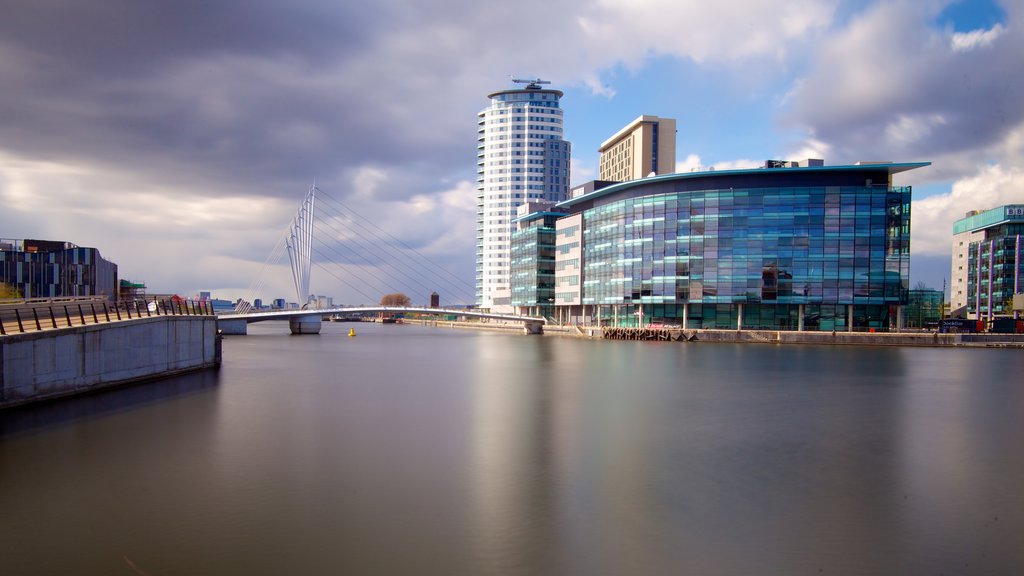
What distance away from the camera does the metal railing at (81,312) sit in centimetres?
2530

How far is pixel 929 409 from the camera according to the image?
95.2ft

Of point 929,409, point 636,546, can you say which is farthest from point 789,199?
point 636,546

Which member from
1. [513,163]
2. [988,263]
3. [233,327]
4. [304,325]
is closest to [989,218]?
[988,263]

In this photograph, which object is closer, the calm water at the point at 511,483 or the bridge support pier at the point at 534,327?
the calm water at the point at 511,483


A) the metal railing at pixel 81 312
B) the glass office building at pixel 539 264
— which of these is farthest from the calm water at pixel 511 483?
the glass office building at pixel 539 264

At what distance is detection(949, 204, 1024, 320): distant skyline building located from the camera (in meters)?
117

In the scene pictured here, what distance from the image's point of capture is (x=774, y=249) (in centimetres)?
8194

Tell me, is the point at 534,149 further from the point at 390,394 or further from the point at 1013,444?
the point at 1013,444

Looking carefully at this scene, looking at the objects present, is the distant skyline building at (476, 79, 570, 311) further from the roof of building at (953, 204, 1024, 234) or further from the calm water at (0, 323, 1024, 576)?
the calm water at (0, 323, 1024, 576)

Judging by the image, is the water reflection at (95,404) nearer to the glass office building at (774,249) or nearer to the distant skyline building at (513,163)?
the glass office building at (774,249)

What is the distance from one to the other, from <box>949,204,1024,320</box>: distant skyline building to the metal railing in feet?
409

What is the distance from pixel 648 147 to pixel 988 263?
65877mm

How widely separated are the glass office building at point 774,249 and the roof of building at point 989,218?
187 feet

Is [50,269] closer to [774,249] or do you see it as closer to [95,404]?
[95,404]
